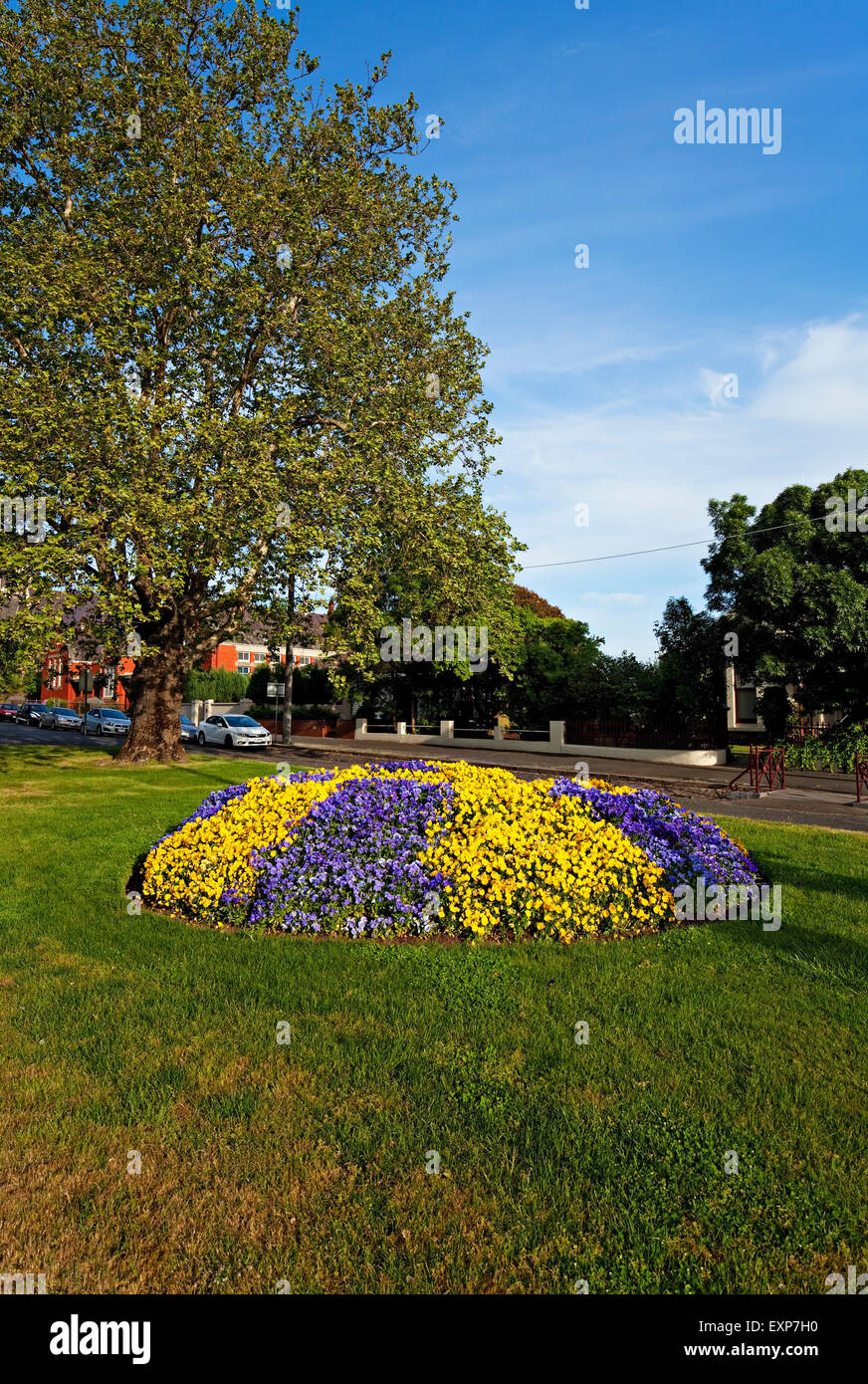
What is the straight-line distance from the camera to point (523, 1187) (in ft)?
9.78

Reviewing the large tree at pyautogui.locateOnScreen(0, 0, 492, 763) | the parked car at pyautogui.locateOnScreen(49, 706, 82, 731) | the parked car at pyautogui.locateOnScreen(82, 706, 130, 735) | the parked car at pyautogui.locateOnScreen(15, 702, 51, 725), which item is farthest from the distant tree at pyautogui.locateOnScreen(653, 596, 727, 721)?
the parked car at pyautogui.locateOnScreen(15, 702, 51, 725)

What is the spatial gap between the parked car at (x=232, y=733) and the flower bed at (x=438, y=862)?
26.4 meters

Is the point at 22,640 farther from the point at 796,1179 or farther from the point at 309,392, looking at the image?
the point at 796,1179

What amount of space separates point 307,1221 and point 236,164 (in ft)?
68.4

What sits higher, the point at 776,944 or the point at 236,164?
the point at 236,164

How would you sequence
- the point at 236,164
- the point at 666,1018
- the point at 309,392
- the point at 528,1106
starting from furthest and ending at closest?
the point at 309,392 → the point at 236,164 → the point at 666,1018 → the point at 528,1106

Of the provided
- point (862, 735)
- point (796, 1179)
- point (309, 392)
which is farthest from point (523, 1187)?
point (862, 735)

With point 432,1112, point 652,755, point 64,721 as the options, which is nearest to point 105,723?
point 64,721

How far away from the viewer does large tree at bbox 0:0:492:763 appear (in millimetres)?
15891

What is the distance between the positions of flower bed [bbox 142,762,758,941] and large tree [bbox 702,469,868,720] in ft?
67.9

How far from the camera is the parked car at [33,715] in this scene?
165 feet

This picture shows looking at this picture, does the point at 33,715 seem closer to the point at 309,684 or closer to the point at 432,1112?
the point at 309,684

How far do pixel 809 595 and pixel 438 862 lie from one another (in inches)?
927
